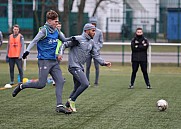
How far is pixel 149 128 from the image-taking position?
952 cm

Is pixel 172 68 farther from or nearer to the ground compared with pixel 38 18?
nearer to the ground

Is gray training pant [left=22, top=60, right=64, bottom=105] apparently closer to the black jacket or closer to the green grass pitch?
the green grass pitch

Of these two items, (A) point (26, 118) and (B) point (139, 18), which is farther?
(B) point (139, 18)

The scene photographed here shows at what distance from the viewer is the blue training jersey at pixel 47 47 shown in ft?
37.2

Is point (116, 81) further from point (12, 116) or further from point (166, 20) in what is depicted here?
point (166, 20)

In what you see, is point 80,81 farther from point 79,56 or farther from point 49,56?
point 49,56

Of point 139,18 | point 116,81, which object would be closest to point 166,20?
point 139,18

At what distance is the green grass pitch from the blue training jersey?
109 cm

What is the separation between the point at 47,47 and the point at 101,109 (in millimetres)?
1762

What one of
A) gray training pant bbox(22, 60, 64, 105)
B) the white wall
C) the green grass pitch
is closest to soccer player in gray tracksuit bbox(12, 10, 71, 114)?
gray training pant bbox(22, 60, 64, 105)

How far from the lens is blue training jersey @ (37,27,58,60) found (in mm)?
11352

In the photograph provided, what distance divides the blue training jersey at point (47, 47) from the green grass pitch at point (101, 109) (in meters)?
1.09

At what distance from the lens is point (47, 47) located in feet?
37.3

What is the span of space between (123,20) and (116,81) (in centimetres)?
1379
